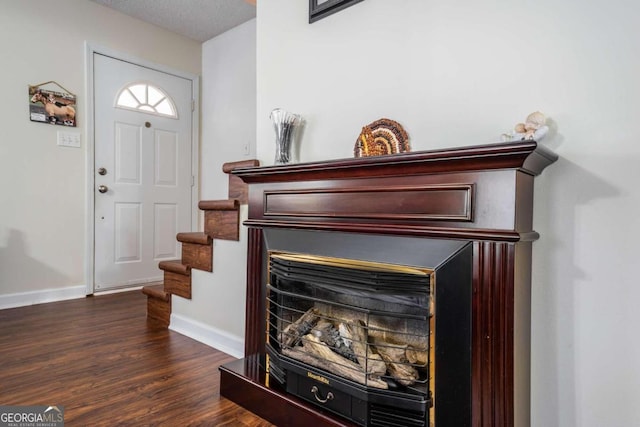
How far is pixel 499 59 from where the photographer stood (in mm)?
1175

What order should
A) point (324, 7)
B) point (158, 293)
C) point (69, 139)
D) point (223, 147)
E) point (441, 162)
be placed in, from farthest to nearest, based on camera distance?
point (223, 147) < point (69, 139) < point (158, 293) < point (324, 7) < point (441, 162)

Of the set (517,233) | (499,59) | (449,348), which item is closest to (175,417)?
(449,348)

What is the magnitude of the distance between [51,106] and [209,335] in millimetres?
2322

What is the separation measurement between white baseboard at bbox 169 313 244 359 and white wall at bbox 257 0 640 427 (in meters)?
1.38

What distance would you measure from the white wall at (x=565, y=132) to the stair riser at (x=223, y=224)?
3.38 ft

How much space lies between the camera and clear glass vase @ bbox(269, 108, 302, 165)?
1.64m

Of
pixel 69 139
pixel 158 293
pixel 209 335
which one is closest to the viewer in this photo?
pixel 209 335

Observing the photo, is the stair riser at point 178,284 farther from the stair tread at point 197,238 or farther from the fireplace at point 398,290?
the fireplace at point 398,290

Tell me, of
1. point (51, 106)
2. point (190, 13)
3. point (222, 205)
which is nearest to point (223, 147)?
point (190, 13)

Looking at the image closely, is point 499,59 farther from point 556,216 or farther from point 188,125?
point 188,125

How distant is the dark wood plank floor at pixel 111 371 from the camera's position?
4.63 ft

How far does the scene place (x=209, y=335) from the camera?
7.03 ft

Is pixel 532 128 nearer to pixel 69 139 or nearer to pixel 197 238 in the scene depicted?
pixel 197 238

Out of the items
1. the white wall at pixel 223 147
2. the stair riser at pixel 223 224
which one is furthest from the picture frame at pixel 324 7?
the white wall at pixel 223 147
